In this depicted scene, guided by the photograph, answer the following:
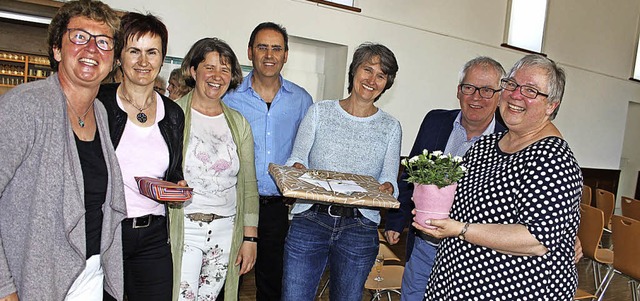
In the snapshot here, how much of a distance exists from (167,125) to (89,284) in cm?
66

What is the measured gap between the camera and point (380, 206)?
1877 millimetres

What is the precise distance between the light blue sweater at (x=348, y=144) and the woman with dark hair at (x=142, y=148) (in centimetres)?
61

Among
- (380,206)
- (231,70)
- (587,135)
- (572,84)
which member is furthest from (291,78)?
(587,135)

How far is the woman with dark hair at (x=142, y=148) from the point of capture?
5.97 feet

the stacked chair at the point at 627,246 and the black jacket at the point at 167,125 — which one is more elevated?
the black jacket at the point at 167,125

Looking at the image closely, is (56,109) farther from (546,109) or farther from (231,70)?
(546,109)

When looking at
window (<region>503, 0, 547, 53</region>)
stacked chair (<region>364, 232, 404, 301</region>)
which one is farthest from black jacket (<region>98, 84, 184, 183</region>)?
window (<region>503, 0, 547, 53</region>)

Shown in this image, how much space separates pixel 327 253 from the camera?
2197 mm

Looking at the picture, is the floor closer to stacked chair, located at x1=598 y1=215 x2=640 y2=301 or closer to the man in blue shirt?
stacked chair, located at x1=598 y1=215 x2=640 y2=301

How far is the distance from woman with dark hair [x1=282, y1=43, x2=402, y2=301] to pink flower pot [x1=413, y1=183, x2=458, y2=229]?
446mm

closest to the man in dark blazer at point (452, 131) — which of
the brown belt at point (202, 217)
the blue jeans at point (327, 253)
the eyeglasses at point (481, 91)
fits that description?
Answer: the eyeglasses at point (481, 91)

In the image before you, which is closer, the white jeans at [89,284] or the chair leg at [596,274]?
the white jeans at [89,284]

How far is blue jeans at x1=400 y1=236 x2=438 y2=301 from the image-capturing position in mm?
2289

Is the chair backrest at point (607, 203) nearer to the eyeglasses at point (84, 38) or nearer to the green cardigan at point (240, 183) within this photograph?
the green cardigan at point (240, 183)
